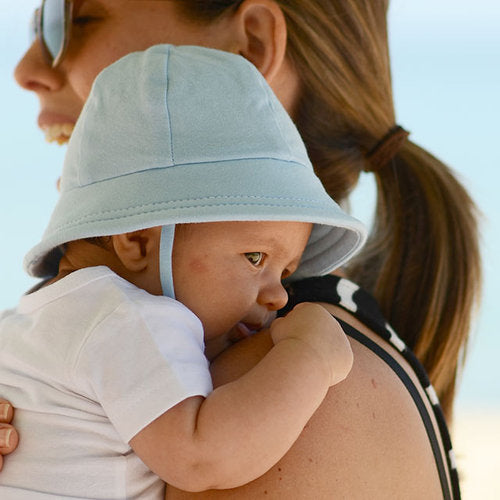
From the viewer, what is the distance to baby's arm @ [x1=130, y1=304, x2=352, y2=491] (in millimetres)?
1018

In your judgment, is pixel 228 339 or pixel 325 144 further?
pixel 325 144

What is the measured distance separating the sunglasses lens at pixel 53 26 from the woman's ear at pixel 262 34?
399 mm

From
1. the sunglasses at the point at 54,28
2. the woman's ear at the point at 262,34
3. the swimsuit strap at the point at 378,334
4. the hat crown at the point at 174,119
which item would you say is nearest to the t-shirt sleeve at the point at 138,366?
the hat crown at the point at 174,119

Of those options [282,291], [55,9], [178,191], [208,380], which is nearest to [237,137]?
[178,191]

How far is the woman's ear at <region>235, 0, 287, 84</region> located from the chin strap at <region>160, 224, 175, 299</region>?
1.90 feet

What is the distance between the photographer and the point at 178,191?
118 centimetres

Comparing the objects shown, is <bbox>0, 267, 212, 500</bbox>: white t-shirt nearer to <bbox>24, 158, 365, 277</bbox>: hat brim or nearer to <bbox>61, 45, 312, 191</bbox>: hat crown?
<bbox>24, 158, 365, 277</bbox>: hat brim

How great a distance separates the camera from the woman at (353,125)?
5.44 ft

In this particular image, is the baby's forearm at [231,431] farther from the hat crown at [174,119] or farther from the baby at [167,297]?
the hat crown at [174,119]

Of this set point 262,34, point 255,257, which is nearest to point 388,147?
point 262,34

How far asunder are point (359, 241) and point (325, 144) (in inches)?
16.5

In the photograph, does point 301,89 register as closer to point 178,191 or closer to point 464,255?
point 464,255

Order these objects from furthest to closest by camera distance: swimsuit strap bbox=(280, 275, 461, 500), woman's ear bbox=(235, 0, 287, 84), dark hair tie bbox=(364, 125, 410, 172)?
dark hair tie bbox=(364, 125, 410, 172)
woman's ear bbox=(235, 0, 287, 84)
swimsuit strap bbox=(280, 275, 461, 500)

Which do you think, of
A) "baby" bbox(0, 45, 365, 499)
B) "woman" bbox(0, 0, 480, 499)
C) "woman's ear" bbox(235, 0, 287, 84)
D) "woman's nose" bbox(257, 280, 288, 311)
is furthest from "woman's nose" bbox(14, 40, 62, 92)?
"woman's nose" bbox(257, 280, 288, 311)
